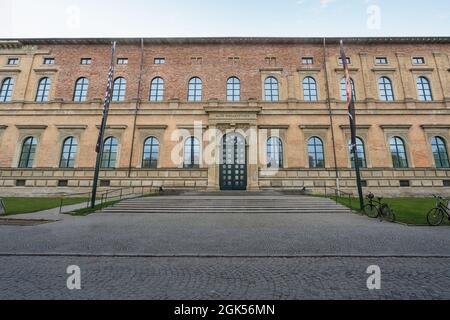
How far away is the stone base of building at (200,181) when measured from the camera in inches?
730

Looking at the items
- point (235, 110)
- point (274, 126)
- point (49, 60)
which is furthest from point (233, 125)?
point (49, 60)

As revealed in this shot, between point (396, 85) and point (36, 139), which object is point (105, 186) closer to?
point (36, 139)

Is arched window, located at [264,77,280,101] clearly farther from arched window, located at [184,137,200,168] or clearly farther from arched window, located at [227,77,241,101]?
arched window, located at [184,137,200,168]

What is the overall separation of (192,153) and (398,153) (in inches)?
745

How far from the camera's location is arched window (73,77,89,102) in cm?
2197

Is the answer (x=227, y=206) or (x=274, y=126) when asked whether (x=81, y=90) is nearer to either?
(x=274, y=126)

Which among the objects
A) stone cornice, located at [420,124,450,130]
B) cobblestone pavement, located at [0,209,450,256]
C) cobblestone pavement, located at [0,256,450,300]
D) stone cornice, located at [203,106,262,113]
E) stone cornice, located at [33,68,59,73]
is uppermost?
stone cornice, located at [33,68,59,73]

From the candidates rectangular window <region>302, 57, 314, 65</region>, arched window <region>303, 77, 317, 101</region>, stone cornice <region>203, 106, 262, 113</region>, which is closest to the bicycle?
stone cornice <region>203, 106, 262, 113</region>

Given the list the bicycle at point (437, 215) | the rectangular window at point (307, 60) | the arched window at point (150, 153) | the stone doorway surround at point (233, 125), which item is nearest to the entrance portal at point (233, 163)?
the stone doorway surround at point (233, 125)

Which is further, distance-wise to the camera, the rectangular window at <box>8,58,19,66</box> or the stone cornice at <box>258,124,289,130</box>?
the rectangular window at <box>8,58,19,66</box>

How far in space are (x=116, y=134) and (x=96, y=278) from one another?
19297 millimetres

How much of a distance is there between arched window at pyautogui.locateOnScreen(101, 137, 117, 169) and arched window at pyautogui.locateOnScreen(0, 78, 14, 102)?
38.7 feet

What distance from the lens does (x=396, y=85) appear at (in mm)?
21406

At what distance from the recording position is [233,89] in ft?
73.0
